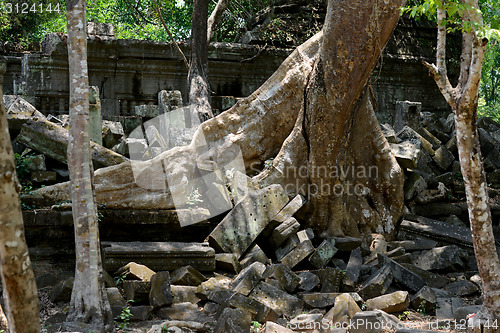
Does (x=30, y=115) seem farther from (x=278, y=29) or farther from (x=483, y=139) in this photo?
(x=483, y=139)

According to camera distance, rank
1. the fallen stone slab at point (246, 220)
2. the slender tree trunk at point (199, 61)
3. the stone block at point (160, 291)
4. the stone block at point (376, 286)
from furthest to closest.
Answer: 1. the slender tree trunk at point (199, 61)
2. the fallen stone slab at point (246, 220)
3. the stone block at point (376, 286)
4. the stone block at point (160, 291)

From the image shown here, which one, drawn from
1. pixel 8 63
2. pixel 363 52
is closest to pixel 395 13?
pixel 363 52

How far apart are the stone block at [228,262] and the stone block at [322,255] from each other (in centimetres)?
81

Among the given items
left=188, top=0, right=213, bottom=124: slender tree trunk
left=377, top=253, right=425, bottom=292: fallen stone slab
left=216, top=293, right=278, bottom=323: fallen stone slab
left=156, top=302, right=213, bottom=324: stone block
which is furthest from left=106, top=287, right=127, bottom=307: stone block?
left=188, top=0, right=213, bottom=124: slender tree trunk

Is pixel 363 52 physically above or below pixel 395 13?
below

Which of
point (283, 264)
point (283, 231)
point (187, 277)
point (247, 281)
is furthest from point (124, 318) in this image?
point (283, 231)

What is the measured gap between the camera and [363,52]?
5867 millimetres

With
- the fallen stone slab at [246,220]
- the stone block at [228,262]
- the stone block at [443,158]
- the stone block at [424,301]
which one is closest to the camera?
the stone block at [424,301]

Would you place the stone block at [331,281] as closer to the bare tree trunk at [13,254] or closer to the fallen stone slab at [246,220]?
the fallen stone slab at [246,220]

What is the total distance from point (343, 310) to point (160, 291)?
5.05 ft

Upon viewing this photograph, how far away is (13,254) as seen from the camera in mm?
2359

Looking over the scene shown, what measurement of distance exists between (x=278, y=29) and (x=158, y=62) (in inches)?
93.5

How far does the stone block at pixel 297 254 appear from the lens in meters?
5.61

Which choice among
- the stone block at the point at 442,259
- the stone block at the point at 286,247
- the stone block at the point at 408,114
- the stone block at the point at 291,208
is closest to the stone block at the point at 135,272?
the stone block at the point at 286,247
